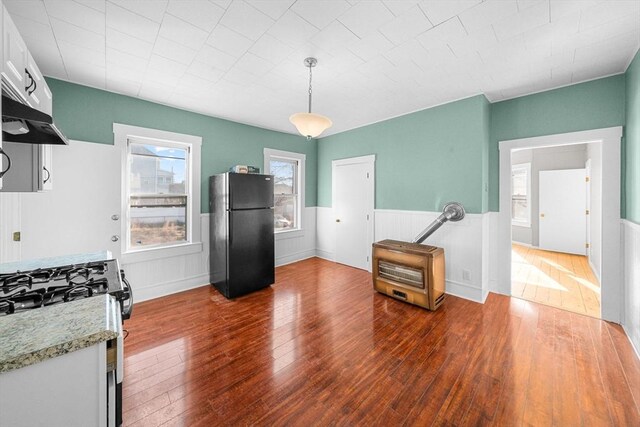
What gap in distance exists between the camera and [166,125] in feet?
11.3

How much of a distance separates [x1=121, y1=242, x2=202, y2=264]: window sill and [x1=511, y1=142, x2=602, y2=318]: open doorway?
15.1ft

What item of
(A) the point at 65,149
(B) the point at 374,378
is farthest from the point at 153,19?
(B) the point at 374,378

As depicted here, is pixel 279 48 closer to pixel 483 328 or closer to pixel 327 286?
pixel 327 286

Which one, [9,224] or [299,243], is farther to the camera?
[299,243]

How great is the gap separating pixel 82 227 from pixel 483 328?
424 cm

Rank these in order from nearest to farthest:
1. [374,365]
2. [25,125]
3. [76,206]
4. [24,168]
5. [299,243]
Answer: [25,125] < [24,168] < [374,365] < [76,206] < [299,243]

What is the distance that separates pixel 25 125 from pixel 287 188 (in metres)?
3.84

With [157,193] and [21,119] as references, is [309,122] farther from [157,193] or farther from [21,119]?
[157,193]

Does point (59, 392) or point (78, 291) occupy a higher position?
point (78, 291)

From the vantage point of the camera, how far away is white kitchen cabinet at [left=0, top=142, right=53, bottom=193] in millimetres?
1680

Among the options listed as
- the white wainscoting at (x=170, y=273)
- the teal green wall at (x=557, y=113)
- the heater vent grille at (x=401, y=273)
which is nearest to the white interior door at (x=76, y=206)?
the white wainscoting at (x=170, y=273)

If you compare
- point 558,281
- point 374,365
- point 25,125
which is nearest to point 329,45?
point 25,125

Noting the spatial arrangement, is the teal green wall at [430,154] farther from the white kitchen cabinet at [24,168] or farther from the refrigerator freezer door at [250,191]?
the white kitchen cabinet at [24,168]

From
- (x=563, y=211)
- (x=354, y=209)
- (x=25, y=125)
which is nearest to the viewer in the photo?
(x=25, y=125)
